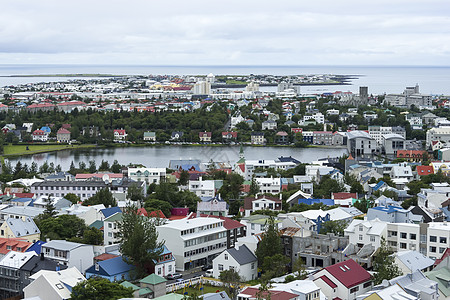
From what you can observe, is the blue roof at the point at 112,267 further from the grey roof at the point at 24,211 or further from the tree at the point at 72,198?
the tree at the point at 72,198

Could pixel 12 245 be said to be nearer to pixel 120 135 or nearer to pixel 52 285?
pixel 52 285

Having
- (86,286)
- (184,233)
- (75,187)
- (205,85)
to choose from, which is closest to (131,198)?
(75,187)

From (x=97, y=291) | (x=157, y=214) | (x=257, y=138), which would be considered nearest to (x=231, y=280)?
(x=97, y=291)

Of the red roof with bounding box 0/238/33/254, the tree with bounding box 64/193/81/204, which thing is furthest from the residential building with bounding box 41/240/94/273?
the tree with bounding box 64/193/81/204

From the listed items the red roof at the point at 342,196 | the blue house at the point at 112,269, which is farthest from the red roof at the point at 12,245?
the red roof at the point at 342,196

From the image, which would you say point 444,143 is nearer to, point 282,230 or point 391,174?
point 391,174

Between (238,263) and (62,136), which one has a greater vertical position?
(238,263)

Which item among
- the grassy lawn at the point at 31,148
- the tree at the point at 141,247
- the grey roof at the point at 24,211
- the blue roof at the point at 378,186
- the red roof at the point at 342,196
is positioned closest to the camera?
the tree at the point at 141,247
